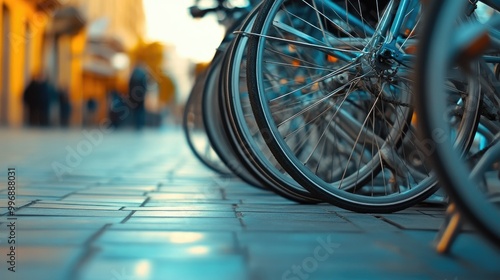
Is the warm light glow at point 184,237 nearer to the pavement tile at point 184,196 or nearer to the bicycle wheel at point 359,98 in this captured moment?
the bicycle wheel at point 359,98

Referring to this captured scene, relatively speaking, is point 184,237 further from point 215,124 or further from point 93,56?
point 93,56

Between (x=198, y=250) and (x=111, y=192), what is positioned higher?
(x=198, y=250)

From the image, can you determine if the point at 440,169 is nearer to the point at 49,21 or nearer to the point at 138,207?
the point at 138,207

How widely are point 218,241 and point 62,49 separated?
3091 cm

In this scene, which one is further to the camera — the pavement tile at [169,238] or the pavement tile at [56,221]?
the pavement tile at [56,221]

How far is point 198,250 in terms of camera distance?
2316mm

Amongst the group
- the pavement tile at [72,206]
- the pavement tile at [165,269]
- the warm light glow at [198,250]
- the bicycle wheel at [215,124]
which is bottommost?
the pavement tile at [72,206]

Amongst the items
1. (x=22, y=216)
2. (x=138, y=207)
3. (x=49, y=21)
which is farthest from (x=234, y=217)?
(x=49, y=21)

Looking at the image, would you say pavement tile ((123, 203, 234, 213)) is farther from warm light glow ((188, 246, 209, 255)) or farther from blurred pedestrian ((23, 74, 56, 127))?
blurred pedestrian ((23, 74, 56, 127))

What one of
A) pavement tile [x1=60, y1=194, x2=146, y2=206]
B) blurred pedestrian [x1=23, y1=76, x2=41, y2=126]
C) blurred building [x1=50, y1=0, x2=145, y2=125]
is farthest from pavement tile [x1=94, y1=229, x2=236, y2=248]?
blurred building [x1=50, y1=0, x2=145, y2=125]

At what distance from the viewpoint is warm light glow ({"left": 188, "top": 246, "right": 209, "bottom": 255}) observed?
7.44ft

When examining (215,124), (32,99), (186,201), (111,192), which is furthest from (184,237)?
(32,99)

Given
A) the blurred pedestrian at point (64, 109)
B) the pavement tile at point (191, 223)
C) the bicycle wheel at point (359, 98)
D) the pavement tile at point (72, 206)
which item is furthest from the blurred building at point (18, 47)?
the pavement tile at point (191, 223)

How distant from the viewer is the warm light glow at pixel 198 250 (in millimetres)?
2268
